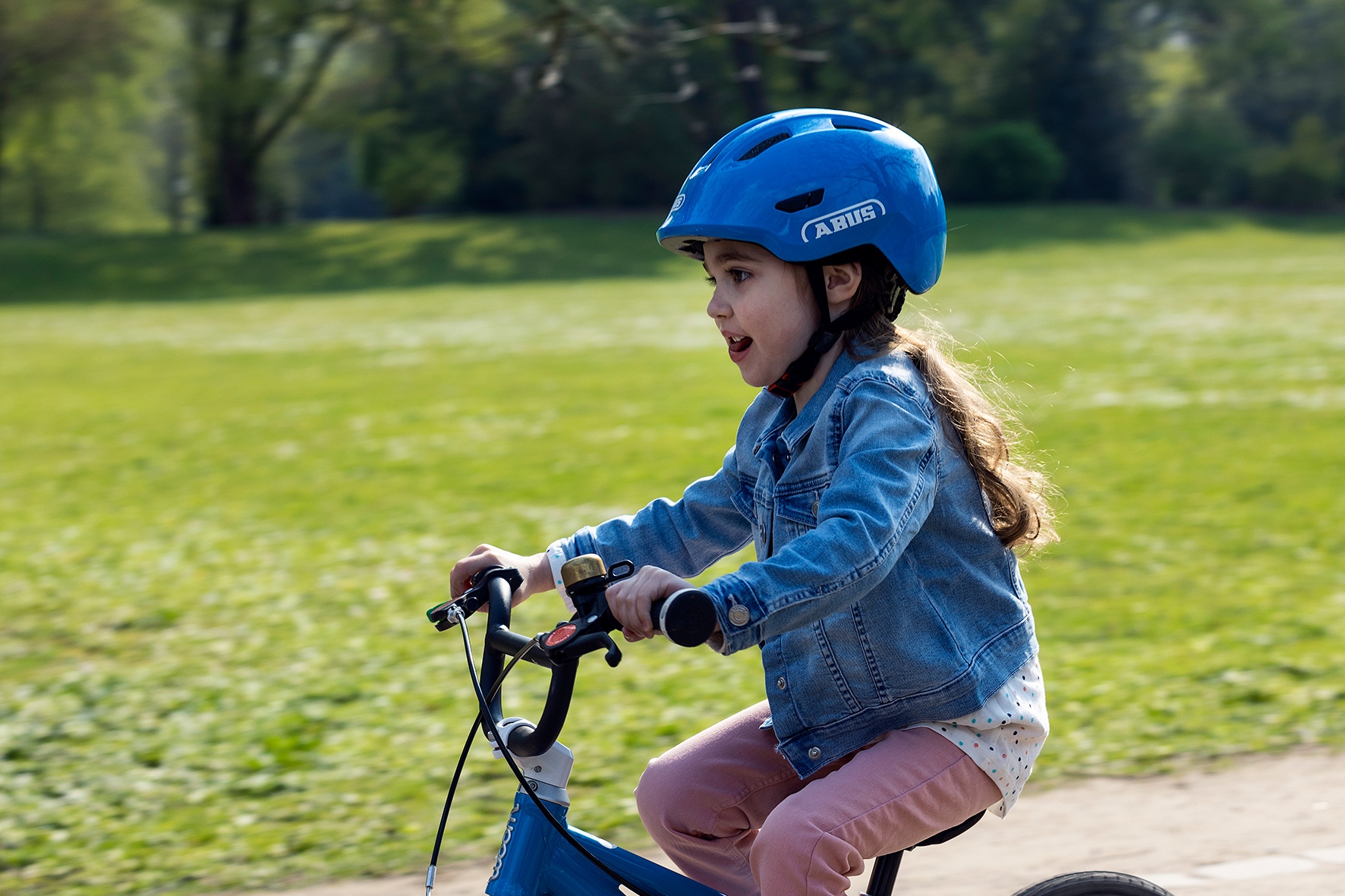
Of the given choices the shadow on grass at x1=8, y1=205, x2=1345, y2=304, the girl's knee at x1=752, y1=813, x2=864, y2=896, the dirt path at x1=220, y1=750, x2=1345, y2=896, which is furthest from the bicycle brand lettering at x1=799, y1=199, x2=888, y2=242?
the shadow on grass at x1=8, y1=205, x2=1345, y2=304

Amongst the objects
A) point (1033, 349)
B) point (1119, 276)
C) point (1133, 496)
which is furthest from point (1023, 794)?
point (1119, 276)

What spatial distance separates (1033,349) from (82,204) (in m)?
56.2

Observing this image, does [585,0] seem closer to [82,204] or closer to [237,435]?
[237,435]

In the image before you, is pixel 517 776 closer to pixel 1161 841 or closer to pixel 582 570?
pixel 582 570

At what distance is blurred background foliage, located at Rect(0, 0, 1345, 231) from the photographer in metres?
43.0

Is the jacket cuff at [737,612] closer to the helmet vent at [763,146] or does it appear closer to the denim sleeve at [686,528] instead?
the denim sleeve at [686,528]

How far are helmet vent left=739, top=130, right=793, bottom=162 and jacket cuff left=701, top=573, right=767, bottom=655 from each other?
0.82 m

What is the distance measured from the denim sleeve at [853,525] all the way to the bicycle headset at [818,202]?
0.23m

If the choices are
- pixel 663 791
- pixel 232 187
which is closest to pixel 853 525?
pixel 663 791

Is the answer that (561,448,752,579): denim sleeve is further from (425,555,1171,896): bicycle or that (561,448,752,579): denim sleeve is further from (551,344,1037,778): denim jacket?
(425,555,1171,896): bicycle

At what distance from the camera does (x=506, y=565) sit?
7.73ft

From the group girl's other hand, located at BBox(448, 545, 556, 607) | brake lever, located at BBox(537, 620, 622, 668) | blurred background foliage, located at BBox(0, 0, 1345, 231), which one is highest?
blurred background foliage, located at BBox(0, 0, 1345, 231)

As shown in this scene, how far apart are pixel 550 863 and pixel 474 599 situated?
17.8 inches

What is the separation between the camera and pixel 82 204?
62.8 m
